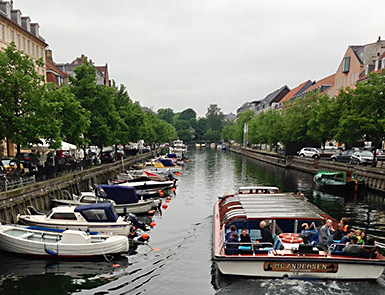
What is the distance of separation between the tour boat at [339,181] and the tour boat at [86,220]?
1094 inches

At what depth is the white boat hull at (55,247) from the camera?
18047 mm

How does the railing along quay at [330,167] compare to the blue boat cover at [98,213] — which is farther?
the railing along quay at [330,167]

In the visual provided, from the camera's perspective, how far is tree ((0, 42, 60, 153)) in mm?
25203

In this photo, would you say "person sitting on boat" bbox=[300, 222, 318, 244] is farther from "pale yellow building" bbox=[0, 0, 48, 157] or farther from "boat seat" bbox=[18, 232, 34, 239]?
"pale yellow building" bbox=[0, 0, 48, 157]

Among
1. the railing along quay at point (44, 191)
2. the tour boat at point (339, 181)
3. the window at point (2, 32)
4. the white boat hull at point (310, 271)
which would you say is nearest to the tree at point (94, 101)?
the railing along quay at point (44, 191)

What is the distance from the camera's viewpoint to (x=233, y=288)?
14.3 metres

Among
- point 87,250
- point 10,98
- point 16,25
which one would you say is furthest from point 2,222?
point 16,25

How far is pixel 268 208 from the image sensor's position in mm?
18562

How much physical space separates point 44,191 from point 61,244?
33.8ft

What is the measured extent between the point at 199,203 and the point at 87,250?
17.4 m

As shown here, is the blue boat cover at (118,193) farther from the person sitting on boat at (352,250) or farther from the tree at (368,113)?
the tree at (368,113)

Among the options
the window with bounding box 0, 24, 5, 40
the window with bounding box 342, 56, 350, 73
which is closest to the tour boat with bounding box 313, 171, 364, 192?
the window with bounding box 0, 24, 5, 40

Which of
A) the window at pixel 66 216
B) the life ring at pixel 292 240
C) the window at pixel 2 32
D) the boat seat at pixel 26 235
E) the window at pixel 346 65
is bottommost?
the boat seat at pixel 26 235

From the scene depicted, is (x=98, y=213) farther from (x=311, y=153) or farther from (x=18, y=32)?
(x=311, y=153)
